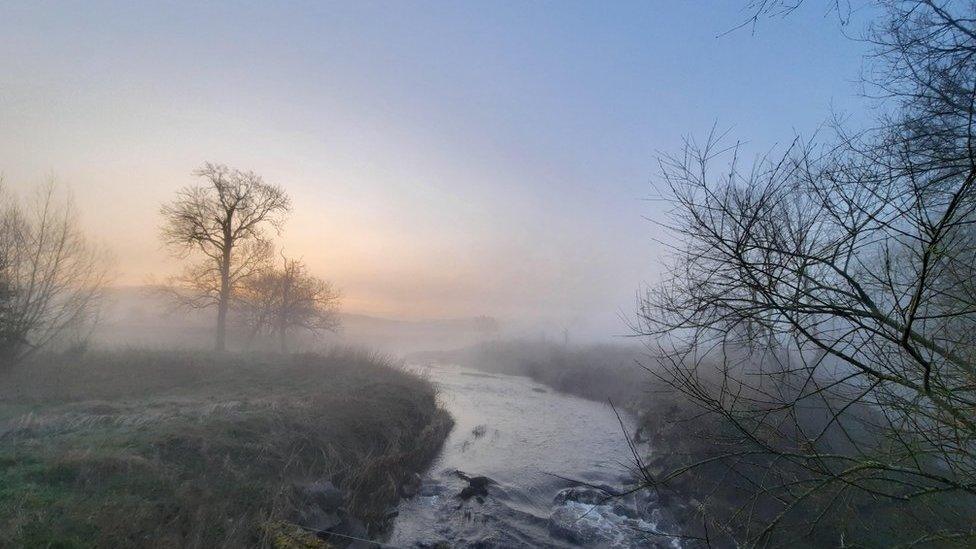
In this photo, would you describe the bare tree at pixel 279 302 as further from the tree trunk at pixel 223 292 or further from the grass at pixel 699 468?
the grass at pixel 699 468

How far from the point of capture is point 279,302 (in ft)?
111

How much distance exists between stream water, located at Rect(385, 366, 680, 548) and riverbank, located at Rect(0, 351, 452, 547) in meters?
0.92

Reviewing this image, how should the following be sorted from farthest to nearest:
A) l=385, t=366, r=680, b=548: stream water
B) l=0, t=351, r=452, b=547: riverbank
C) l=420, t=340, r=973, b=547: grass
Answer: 1. l=385, t=366, r=680, b=548: stream water
2. l=0, t=351, r=452, b=547: riverbank
3. l=420, t=340, r=973, b=547: grass

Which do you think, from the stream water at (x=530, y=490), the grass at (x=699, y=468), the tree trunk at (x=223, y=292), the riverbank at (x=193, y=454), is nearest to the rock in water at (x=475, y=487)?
the stream water at (x=530, y=490)

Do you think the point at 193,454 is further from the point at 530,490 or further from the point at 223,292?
the point at 223,292

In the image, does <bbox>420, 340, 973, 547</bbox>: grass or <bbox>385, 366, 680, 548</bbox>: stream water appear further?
<bbox>385, 366, 680, 548</bbox>: stream water

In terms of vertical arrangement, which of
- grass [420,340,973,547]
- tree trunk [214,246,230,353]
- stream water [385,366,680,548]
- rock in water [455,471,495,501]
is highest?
tree trunk [214,246,230,353]

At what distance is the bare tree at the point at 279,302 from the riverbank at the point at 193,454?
15.6 metres

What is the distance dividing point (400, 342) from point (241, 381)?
71239mm

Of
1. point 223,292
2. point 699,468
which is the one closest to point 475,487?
point 699,468

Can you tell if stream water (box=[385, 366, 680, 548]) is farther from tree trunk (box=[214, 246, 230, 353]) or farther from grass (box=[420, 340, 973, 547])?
tree trunk (box=[214, 246, 230, 353])

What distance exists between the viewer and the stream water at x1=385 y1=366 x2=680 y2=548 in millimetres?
9852

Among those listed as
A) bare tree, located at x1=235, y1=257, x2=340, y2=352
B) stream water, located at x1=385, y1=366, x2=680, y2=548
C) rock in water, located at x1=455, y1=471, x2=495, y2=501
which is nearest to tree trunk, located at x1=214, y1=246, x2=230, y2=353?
bare tree, located at x1=235, y1=257, x2=340, y2=352

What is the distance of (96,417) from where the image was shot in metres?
10.4
